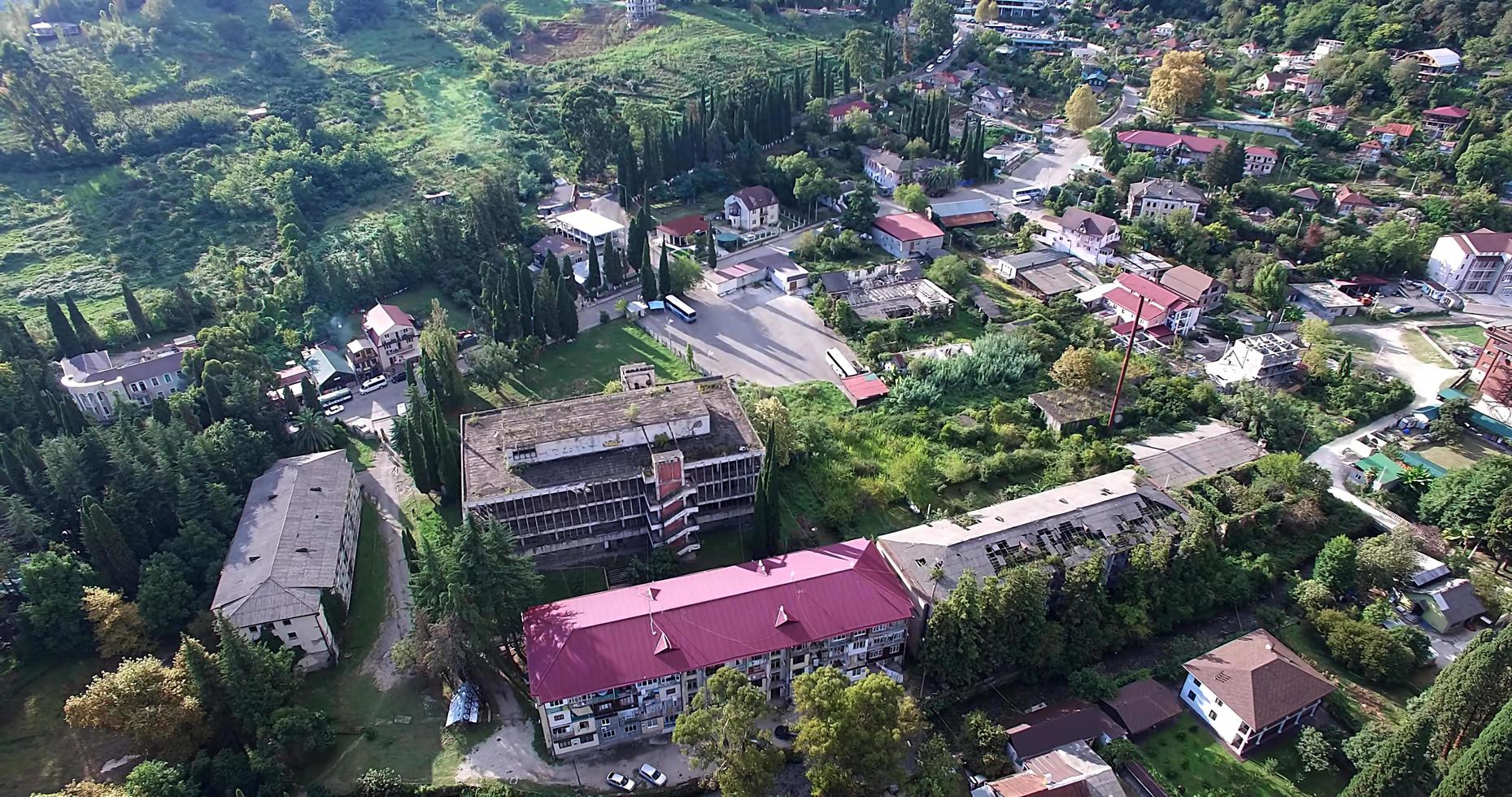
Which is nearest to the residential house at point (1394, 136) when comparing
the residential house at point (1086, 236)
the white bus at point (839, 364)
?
the residential house at point (1086, 236)

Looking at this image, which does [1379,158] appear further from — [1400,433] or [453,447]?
[453,447]

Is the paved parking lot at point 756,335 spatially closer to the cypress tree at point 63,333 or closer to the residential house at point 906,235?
the residential house at point 906,235

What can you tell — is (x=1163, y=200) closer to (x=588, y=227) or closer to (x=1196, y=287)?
(x=1196, y=287)

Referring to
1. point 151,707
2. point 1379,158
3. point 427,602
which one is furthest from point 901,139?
point 151,707

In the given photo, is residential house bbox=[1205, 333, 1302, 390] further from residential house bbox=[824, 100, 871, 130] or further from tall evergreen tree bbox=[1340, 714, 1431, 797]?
residential house bbox=[824, 100, 871, 130]

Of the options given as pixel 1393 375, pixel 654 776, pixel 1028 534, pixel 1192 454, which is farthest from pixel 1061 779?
pixel 1393 375
